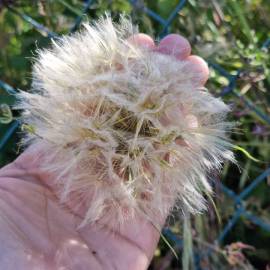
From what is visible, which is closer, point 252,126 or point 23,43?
point 23,43

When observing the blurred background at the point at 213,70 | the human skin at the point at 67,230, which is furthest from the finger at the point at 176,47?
the blurred background at the point at 213,70

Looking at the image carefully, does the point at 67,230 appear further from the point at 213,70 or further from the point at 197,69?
the point at 213,70

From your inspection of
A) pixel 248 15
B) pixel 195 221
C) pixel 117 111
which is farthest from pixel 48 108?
pixel 248 15

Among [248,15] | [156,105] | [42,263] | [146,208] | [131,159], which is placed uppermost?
[248,15]

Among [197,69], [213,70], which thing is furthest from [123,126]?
[213,70]

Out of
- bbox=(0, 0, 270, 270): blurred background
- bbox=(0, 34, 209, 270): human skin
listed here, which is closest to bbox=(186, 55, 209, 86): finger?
bbox=(0, 34, 209, 270): human skin

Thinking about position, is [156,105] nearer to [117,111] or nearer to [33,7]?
[117,111]
